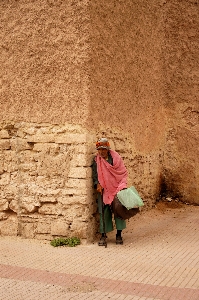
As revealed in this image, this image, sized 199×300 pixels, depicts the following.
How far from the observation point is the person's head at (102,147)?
594 cm

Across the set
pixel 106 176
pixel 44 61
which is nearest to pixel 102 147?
pixel 106 176

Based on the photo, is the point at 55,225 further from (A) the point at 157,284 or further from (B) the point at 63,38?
(B) the point at 63,38

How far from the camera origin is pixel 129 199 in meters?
5.72

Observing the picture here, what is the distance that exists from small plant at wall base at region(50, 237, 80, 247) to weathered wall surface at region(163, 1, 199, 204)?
358cm

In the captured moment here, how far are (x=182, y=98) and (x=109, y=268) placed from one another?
492 cm

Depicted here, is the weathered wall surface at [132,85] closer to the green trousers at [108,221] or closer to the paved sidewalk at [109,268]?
the green trousers at [108,221]

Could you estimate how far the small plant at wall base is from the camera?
5.91 metres

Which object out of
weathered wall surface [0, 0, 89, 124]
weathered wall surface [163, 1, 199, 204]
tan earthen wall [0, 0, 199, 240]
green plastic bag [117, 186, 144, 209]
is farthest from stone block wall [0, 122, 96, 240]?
weathered wall surface [163, 1, 199, 204]

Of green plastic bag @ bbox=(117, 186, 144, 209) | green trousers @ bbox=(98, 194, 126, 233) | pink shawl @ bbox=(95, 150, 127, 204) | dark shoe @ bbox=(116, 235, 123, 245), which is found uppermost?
pink shawl @ bbox=(95, 150, 127, 204)

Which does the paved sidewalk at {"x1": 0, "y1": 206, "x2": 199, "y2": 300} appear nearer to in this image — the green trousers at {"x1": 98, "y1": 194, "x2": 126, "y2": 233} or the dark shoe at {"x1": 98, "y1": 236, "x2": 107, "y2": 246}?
the dark shoe at {"x1": 98, "y1": 236, "x2": 107, "y2": 246}

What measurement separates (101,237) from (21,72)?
2625 mm

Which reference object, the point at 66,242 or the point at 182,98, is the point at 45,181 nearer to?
the point at 66,242

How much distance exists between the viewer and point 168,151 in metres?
9.10

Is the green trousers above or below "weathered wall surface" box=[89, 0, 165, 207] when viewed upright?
below
